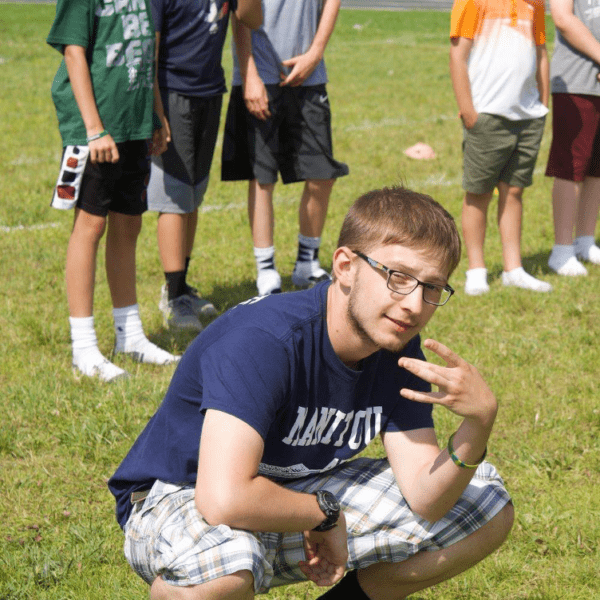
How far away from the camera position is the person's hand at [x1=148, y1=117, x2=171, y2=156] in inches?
193

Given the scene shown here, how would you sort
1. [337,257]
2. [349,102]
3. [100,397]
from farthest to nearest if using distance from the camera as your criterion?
1. [349,102]
2. [100,397]
3. [337,257]

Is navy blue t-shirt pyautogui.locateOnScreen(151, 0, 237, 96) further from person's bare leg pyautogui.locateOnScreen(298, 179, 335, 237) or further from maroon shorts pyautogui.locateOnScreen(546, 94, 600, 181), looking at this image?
maroon shorts pyautogui.locateOnScreen(546, 94, 600, 181)

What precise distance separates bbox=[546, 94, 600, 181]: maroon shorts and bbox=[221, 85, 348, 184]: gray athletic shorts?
156 centimetres

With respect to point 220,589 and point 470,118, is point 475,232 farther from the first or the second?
point 220,589

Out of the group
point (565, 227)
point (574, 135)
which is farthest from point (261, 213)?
point (574, 135)

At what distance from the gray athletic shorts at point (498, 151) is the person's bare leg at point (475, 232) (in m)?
0.10

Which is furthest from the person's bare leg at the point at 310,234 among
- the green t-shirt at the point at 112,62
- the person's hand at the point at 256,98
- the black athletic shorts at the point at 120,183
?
the green t-shirt at the point at 112,62

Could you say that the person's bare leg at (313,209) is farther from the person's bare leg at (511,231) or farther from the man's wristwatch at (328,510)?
the man's wristwatch at (328,510)

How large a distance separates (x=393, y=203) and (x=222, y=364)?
0.65 m

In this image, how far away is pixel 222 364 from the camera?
2408 millimetres

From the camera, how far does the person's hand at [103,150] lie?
14.1 feet

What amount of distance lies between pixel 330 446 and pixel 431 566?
0.46 m

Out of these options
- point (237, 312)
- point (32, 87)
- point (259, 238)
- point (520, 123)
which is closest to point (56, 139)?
point (32, 87)

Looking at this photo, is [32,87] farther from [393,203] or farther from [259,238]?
[393,203]
